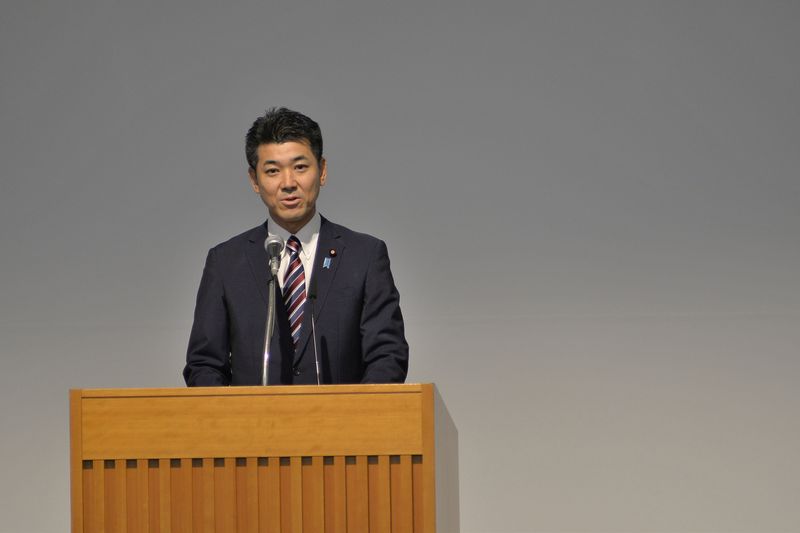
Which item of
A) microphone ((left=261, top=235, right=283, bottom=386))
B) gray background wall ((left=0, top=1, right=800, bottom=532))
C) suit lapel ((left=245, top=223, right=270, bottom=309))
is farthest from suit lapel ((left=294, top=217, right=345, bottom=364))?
gray background wall ((left=0, top=1, right=800, bottom=532))

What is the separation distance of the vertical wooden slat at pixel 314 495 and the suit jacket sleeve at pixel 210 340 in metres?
0.56

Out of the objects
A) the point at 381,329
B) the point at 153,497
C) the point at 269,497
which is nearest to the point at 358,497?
the point at 269,497

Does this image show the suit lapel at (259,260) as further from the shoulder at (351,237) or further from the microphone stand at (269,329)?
the microphone stand at (269,329)

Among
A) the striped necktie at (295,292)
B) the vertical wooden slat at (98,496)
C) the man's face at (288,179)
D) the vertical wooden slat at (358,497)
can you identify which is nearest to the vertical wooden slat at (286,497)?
the vertical wooden slat at (358,497)

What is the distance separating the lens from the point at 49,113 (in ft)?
14.0

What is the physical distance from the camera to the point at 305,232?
284cm

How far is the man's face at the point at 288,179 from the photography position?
2779 millimetres

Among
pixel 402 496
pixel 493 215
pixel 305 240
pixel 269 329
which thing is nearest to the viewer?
pixel 402 496

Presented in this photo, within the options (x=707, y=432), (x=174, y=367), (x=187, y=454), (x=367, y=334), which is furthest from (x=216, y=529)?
(x=707, y=432)

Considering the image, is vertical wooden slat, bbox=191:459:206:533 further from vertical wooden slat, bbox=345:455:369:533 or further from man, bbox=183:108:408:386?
man, bbox=183:108:408:386

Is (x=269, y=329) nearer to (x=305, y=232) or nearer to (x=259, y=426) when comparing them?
(x=259, y=426)

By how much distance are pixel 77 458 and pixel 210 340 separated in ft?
1.87

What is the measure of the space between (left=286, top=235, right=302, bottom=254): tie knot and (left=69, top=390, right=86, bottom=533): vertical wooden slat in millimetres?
747

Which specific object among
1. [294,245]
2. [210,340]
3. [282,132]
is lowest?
[210,340]
